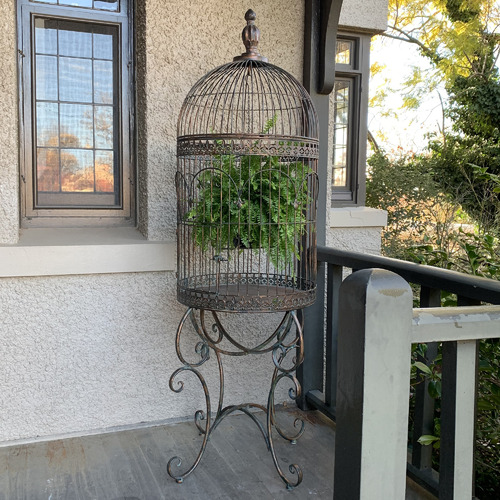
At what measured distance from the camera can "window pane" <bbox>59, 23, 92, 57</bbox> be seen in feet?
A: 9.38

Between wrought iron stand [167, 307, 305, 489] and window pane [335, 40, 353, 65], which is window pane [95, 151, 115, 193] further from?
window pane [335, 40, 353, 65]

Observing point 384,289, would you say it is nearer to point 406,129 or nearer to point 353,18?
point 353,18

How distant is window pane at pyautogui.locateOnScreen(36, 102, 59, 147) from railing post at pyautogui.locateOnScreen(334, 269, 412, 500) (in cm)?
240

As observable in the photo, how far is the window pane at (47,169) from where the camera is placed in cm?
288

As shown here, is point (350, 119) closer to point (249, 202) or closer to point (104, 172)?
point (104, 172)

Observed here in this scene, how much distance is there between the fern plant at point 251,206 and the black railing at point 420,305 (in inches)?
15.5

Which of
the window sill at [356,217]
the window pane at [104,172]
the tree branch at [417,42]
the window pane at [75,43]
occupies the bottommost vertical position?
the window sill at [356,217]

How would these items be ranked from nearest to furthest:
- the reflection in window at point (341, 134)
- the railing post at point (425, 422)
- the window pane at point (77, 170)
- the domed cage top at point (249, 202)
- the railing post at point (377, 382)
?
the railing post at point (377, 382), the railing post at point (425, 422), the domed cage top at point (249, 202), the window pane at point (77, 170), the reflection in window at point (341, 134)

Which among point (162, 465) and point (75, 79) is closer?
point (162, 465)

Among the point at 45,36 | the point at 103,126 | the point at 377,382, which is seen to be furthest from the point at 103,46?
the point at 377,382

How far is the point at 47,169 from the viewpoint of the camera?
289 cm

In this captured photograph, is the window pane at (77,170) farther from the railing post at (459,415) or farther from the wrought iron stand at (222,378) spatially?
the railing post at (459,415)

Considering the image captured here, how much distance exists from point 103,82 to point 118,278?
981 millimetres

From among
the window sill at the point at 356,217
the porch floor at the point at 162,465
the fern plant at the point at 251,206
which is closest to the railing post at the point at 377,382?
the fern plant at the point at 251,206
